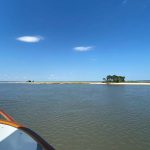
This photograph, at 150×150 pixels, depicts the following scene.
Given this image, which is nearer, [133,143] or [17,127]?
[17,127]

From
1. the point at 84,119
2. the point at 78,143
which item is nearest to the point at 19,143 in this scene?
the point at 78,143

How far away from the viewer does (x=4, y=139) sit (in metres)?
4.57

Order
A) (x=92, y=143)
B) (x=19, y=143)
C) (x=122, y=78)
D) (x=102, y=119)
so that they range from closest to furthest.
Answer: (x=19, y=143) < (x=92, y=143) < (x=102, y=119) < (x=122, y=78)

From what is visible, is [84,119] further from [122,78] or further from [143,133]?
[122,78]

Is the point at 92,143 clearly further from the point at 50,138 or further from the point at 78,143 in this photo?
the point at 50,138

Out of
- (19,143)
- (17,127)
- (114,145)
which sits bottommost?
(114,145)

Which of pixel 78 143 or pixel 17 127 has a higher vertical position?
pixel 17 127

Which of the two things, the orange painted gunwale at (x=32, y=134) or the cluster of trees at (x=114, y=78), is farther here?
the cluster of trees at (x=114, y=78)

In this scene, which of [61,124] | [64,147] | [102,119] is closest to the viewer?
[64,147]

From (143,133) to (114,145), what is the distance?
3159mm

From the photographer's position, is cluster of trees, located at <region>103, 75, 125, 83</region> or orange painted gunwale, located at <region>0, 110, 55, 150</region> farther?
cluster of trees, located at <region>103, 75, 125, 83</region>

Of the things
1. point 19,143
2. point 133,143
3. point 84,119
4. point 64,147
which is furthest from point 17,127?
point 84,119

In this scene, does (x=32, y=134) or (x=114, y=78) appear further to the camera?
(x=114, y=78)

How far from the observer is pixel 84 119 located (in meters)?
17.3
